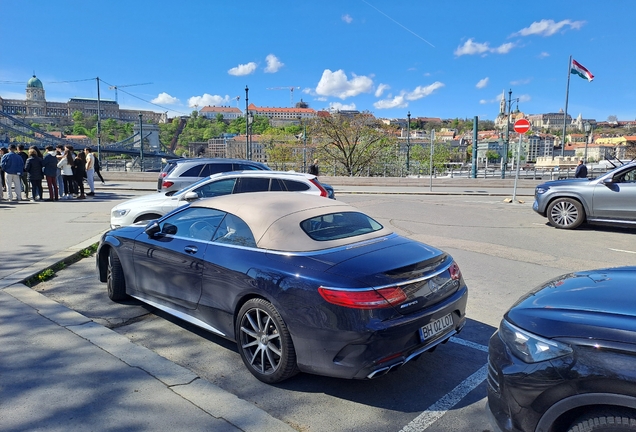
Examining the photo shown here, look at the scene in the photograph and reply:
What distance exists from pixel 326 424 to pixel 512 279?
4.55 m

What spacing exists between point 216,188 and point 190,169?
9.64ft

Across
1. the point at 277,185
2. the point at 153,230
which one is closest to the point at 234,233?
the point at 153,230

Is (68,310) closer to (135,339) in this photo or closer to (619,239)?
(135,339)

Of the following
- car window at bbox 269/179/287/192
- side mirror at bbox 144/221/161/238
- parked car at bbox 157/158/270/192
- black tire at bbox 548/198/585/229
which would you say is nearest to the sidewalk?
side mirror at bbox 144/221/161/238

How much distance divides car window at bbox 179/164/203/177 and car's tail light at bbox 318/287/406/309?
945 cm

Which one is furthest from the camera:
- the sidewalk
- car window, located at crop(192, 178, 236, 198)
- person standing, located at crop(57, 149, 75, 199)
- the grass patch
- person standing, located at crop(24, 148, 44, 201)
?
person standing, located at crop(57, 149, 75, 199)

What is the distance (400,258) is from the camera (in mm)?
3598

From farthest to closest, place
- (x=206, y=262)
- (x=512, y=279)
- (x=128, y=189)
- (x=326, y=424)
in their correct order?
(x=128, y=189) → (x=512, y=279) → (x=206, y=262) → (x=326, y=424)

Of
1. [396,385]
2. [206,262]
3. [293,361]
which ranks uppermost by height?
[206,262]

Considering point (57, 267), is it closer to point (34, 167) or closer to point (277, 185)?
point (277, 185)

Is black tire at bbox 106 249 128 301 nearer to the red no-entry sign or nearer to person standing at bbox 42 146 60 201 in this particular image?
person standing at bbox 42 146 60 201

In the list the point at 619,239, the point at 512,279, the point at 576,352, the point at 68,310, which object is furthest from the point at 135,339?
the point at 619,239

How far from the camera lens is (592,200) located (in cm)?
1048

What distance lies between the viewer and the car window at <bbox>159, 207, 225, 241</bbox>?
427 centimetres
